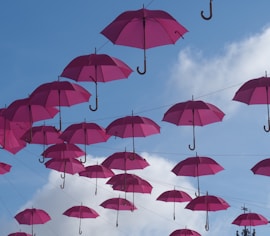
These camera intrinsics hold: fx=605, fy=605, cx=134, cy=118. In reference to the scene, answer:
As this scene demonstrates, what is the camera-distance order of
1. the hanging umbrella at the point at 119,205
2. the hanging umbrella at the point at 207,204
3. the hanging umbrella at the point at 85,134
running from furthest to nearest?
the hanging umbrella at the point at 119,205, the hanging umbrella at the point at 207,204, the hanging umbrella at the point at 85,134

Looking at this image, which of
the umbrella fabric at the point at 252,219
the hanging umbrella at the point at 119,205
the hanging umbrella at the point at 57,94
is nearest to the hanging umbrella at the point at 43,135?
the hanging umbrella at the point at 57,94

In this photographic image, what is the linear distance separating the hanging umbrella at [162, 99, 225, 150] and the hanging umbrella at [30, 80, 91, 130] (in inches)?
104

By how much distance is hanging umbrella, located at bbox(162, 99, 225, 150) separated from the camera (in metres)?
16.1

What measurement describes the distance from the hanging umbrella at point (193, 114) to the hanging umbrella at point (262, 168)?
251 cm

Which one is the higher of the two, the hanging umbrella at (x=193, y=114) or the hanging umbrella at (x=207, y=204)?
the hanging umbrella at (x=193, y=114)

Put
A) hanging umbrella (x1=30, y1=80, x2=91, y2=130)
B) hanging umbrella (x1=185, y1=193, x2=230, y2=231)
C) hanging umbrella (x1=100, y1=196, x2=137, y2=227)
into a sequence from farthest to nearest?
hanging umbrella (x1=100, y1=196, x2=137, y2=227), hanging umbrella (x1=185, y1=193, x2=230, y2=231), hanging umbrella (x1=30, y1=80, x2=91, y2=130)

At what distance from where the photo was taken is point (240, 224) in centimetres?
2402

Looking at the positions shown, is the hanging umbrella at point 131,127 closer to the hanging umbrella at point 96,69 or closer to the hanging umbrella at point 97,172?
the hanging umbrella at point 96,69

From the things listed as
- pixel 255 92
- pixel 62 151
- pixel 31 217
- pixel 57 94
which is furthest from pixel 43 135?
pixel 255 92

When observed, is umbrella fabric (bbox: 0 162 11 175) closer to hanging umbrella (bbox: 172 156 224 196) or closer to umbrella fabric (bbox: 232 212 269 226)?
hanging umbrella (bbox: 172 156 224 196)

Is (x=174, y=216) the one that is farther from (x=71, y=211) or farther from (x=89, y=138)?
(x=89, y=138)

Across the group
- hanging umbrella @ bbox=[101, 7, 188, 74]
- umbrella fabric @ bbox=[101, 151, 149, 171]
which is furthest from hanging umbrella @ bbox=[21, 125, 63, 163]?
hanging umbrella @ bbox=[101, 7, 188, 74]

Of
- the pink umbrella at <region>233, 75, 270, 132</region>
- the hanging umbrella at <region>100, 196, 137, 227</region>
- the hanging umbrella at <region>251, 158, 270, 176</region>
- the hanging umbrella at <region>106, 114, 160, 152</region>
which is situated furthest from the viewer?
the hanging umbrella at <region>100, 196, 137, 227</region>

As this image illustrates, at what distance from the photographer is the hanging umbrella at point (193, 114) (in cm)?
1612
